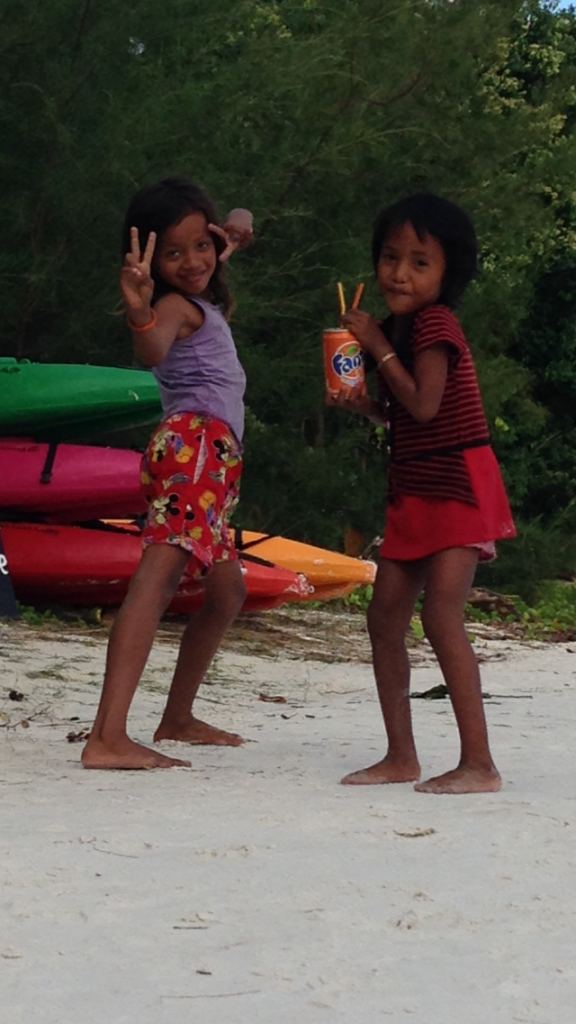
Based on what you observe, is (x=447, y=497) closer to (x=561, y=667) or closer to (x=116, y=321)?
(x=561, y=667)

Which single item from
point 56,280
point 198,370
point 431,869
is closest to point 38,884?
point 431,869

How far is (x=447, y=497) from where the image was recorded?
3777mm

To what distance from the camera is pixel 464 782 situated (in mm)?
3711

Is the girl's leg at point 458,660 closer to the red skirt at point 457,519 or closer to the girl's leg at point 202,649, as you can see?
the red skirt at point 457,519

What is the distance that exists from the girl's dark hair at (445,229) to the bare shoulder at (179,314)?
0.52 metres

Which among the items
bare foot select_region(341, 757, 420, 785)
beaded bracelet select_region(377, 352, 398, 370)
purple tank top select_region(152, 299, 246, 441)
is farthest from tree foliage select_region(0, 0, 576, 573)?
bare foot select_region(341, 757, 420, 785)

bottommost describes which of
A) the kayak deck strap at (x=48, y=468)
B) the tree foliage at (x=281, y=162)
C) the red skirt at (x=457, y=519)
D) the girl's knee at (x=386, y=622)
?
the girl's knee at (x=386, y=622)

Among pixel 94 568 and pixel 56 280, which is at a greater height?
pixel 56 280

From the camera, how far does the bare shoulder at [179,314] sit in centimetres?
403

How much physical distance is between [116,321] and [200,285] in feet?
17.3

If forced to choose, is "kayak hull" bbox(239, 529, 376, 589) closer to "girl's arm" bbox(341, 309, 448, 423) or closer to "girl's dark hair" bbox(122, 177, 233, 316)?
"girl's dark hair" bbox(122, 177, 233, 316)

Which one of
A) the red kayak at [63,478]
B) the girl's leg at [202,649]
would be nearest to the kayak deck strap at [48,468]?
the red kayak at [63,478]

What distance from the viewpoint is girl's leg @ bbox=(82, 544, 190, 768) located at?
394cm

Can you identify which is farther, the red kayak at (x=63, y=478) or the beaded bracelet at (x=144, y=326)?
the red kayak at (x=63, y=478)
